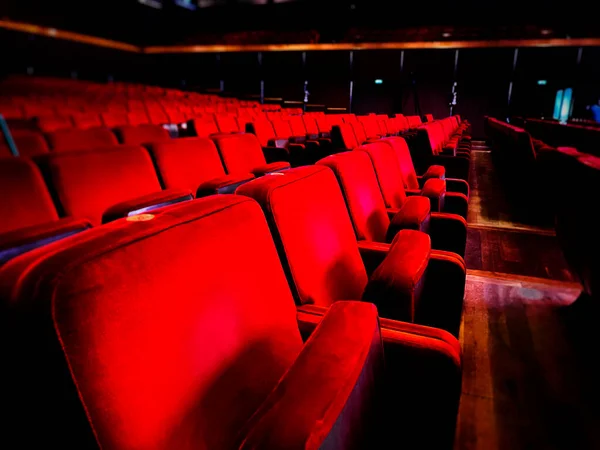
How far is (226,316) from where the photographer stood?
0.57 meters

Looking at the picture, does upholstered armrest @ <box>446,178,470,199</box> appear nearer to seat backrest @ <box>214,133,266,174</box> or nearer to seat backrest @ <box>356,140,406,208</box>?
seat backrest @ <box>356,140,406,208</box>

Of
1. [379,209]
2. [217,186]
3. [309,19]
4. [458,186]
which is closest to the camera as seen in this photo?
[217,186]

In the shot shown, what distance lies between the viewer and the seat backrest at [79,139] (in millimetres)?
1817

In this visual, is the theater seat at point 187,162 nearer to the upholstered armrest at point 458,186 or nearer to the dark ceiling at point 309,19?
the upholstered armrest at point 458,186

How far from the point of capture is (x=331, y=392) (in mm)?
446

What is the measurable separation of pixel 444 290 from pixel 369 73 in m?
13.3

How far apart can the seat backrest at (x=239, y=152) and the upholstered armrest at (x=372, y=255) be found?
941 mm

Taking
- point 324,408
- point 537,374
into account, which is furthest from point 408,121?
point 324,408

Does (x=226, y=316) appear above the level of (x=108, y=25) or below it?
below

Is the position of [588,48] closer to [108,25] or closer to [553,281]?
[553,281]

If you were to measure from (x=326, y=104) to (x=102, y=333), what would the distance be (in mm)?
14412

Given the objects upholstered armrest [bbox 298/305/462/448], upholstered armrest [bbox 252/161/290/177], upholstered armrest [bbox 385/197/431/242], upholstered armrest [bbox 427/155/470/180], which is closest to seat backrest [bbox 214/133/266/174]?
upholstered armrest [bbox 252/161/290/177]

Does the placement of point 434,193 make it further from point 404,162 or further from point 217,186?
point 217,186

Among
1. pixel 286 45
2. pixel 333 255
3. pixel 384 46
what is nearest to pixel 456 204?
pixel 333 255
